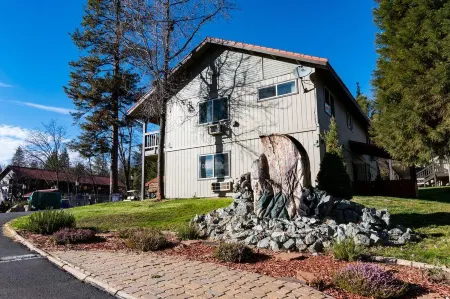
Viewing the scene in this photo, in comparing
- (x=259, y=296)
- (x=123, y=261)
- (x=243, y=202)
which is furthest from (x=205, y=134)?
(x=259, y=296)

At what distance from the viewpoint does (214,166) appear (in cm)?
1686

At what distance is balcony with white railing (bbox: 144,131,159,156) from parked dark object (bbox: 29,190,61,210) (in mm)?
8427

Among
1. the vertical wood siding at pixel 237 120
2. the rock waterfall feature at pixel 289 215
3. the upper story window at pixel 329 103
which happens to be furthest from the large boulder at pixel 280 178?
the upper story window at pixel 329 103

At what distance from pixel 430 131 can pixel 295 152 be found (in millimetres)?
8088

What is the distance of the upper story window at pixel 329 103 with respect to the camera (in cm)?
1589

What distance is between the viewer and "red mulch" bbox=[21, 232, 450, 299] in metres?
4.06

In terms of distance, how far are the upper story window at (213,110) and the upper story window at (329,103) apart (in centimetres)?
509

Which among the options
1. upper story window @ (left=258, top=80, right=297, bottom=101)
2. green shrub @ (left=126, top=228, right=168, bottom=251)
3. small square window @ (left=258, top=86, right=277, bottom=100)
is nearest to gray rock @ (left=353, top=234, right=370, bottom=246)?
green shrub @ (left=126, top=228, right=168, bottom=251)

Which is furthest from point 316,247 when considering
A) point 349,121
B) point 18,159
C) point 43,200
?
point 18,159

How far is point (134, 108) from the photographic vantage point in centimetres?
1923

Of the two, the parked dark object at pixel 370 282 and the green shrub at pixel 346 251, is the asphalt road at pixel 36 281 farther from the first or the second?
the green shrub at pixel 346 251

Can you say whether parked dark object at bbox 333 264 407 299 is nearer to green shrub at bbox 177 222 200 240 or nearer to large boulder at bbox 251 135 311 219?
large boulder at bbox 251 135 311 219

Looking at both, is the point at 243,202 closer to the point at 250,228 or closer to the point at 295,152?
the point at 250,228

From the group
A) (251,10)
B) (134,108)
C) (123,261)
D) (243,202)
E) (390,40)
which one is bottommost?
(123,261)
